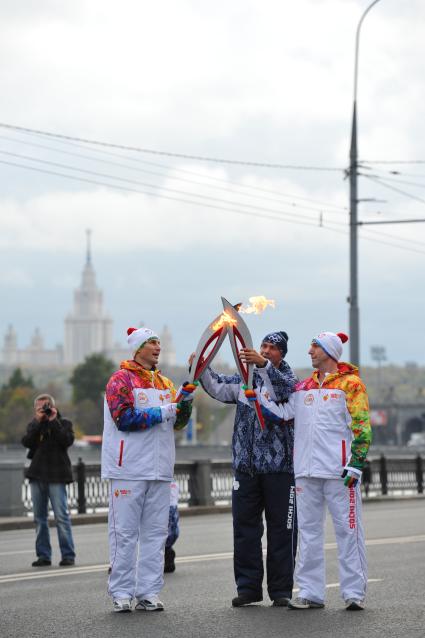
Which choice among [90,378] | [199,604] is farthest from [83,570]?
[90,378]

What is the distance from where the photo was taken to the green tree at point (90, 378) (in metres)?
152

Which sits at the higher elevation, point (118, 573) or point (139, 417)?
point (139, 417)

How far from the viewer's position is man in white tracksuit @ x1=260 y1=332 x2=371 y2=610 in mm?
9656

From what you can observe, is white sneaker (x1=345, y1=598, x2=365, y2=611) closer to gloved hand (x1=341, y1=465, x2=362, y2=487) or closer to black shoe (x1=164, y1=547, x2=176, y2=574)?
gloved hand (x1=341, y1=465, x2=362, y2=487)

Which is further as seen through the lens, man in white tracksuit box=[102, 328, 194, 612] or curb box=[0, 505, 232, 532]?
curb box=[0, 505, 232, 532]

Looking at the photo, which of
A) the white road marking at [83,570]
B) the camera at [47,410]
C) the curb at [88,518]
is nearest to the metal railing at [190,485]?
the curb at [88,518]

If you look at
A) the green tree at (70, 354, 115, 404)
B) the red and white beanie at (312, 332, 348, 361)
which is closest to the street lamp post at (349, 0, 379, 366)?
the red and white beanie at (312, 332, 348, 361)

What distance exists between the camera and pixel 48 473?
14.2 meters

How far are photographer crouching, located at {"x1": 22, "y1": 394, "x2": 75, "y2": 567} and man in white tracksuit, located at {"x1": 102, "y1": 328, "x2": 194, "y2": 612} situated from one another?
13.9 ft

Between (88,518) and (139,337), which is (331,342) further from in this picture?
(88,518)

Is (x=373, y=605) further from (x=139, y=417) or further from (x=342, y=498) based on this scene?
(x=139, y=417)

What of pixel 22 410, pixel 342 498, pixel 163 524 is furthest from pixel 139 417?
pixel 22 410

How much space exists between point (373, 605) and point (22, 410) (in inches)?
5207

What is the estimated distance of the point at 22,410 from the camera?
140 m
